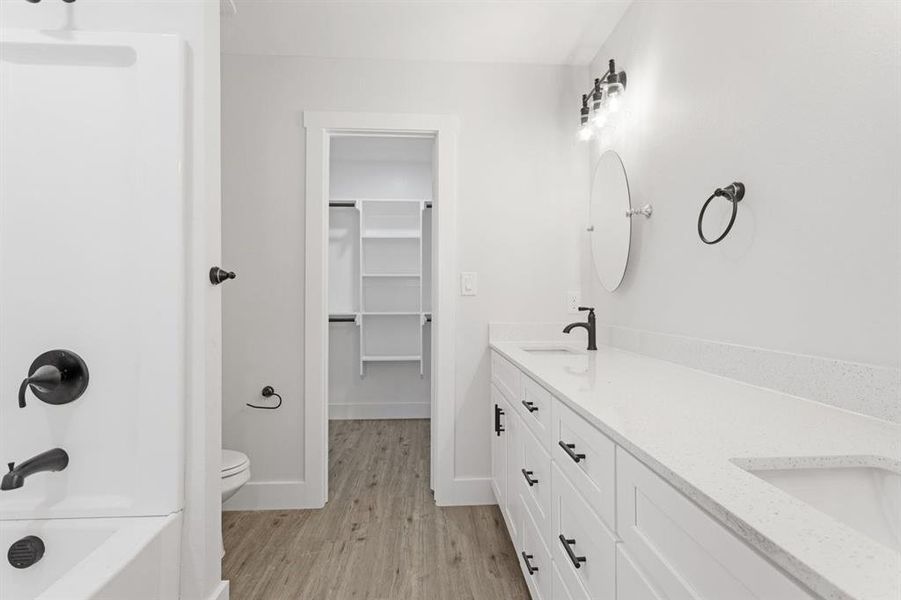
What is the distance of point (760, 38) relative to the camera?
127 centimetres

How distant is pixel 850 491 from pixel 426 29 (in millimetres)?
2367

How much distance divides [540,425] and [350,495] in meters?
1.61

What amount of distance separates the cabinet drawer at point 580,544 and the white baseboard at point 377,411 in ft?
10.1

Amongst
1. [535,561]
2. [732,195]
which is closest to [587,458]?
[535,561]

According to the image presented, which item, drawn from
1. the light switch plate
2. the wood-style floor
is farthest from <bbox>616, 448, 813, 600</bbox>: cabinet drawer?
the light switch plate

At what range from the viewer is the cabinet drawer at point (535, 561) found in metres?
1.36

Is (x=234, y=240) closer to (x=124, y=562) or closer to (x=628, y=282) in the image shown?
(x=124, y=562)

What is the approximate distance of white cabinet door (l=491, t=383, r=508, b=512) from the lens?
2102mm

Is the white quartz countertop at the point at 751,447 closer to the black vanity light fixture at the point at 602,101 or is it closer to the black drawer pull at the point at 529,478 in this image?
the black drawer pull at the point at 529,478

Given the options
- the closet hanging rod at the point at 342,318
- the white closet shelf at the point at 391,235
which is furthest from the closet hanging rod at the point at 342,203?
the closet hanging rod at the point at 342,318

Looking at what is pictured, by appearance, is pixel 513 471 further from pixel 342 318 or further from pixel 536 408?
pixel 342 318

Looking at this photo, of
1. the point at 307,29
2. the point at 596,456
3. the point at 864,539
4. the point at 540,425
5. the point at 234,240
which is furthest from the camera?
the point at 234,240

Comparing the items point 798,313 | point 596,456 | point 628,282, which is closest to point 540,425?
point 596,456

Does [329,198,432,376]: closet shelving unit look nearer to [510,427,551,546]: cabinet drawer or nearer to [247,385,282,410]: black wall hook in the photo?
[247,385,282,410]: black wall hook
